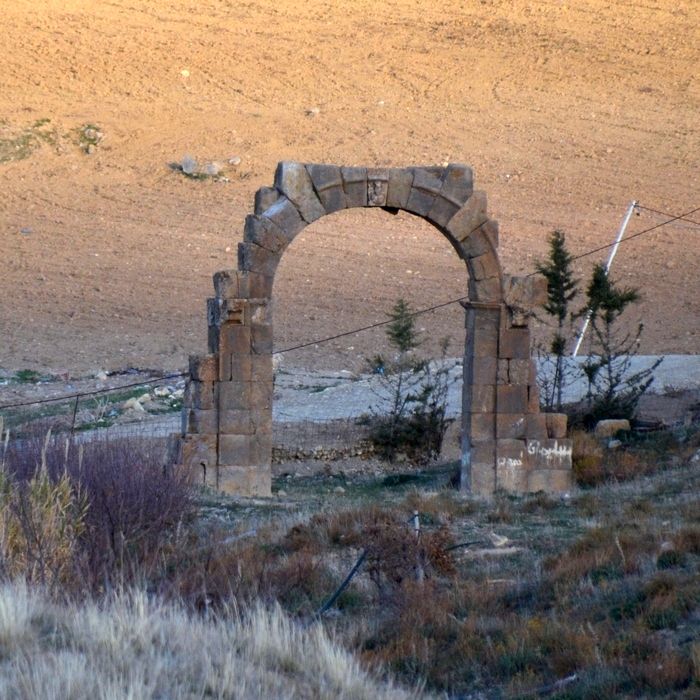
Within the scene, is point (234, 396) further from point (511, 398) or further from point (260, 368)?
point (511, 398)

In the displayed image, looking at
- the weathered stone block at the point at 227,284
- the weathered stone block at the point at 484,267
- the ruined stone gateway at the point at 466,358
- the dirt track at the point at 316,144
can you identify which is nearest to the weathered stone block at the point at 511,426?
the ruined stone gateway at the point at 466,358

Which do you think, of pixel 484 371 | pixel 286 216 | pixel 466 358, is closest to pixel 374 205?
pixel 286 216

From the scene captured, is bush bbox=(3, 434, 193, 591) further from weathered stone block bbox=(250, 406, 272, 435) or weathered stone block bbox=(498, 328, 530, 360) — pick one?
weathered stone block bbox=(498, 328, 530, 360)

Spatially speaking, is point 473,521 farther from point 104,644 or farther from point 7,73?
point 7,73

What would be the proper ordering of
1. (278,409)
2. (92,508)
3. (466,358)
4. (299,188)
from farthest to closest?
(278,409), (466,358), (299,188), (92,508)

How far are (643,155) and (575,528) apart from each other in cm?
2854

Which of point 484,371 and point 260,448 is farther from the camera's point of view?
point 484,371

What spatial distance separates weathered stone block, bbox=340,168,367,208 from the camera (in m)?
13.6

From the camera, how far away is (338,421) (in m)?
17.9

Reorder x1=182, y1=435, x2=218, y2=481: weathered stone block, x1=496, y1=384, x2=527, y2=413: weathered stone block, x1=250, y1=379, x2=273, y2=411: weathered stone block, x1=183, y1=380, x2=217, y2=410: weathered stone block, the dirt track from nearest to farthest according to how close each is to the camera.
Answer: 1. x1=182, y1=435, x2=218, y2=481: weathered stone block
2. x1=183, y1=380, x2=217, y2=410: weathered stone block
3. x1=250, y1=379, x2=273, y2=411: weathered stone block
4. x1=496, y1=384, x2=527, y2=413: weathered stone block
5. the dirt track

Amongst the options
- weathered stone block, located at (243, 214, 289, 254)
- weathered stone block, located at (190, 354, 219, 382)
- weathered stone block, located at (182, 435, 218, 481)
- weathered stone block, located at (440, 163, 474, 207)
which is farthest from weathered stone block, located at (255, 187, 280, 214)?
weathered stone block, located at (182, 435, 218, 481)

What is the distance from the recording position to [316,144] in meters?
36.5

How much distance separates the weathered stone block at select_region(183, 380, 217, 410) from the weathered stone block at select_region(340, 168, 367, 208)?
115 inches

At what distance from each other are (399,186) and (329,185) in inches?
36.4
